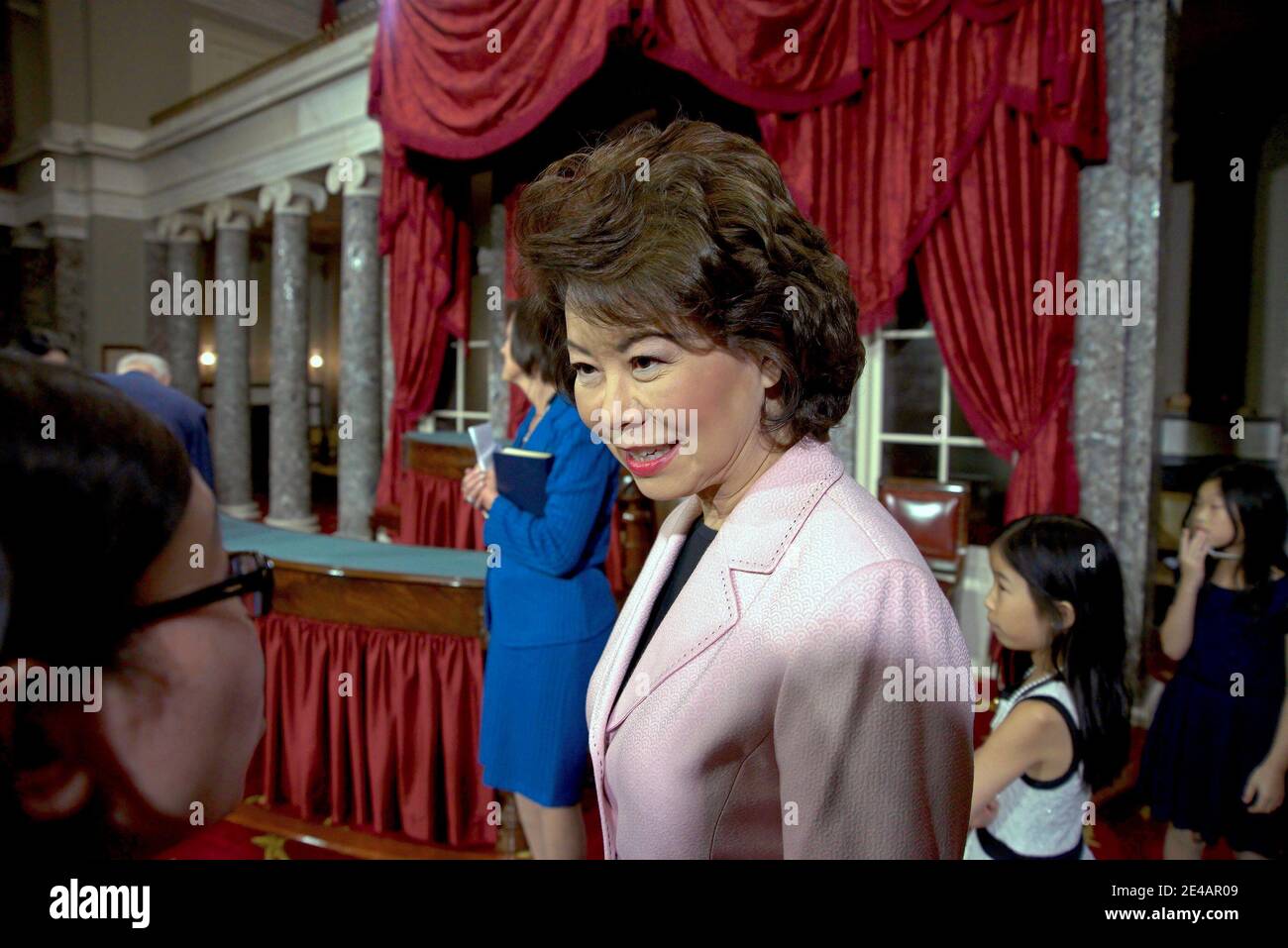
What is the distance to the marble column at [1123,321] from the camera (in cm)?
322

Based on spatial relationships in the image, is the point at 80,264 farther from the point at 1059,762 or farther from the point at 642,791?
the point at 1059,762

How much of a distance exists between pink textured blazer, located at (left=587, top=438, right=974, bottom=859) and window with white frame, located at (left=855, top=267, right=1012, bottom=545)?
11.7ft

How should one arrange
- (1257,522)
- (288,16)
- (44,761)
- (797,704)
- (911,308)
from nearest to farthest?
(44,761) < (797,704) < (1257,522) < (911,308) < (288,16)

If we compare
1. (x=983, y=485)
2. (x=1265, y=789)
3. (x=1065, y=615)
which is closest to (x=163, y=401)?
(x=1065, y=615)

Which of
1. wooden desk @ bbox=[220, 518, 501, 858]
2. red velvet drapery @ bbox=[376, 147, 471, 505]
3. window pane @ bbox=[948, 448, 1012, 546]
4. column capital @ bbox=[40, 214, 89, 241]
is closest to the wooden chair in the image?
window pane @ bbox=[948, 448, 1012, 546]

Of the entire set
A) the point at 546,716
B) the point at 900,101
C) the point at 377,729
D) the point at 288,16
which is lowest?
the point at 377,729

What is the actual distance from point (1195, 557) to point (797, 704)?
81.5 inches

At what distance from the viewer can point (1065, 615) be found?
53.2 inches

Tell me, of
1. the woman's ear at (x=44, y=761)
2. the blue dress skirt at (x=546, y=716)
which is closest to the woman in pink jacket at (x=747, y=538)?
the woman's ear at (x=44, y=761)

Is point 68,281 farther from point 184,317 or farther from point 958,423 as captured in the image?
point 184,317

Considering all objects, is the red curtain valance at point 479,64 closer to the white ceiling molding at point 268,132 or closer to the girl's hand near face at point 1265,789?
the white ceiling molding at point 268,132

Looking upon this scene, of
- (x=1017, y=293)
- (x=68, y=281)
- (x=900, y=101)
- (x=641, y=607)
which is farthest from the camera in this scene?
(x=900, y=101)

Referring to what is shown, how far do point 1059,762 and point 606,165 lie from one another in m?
1.19

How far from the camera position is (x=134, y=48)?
1558 mm
